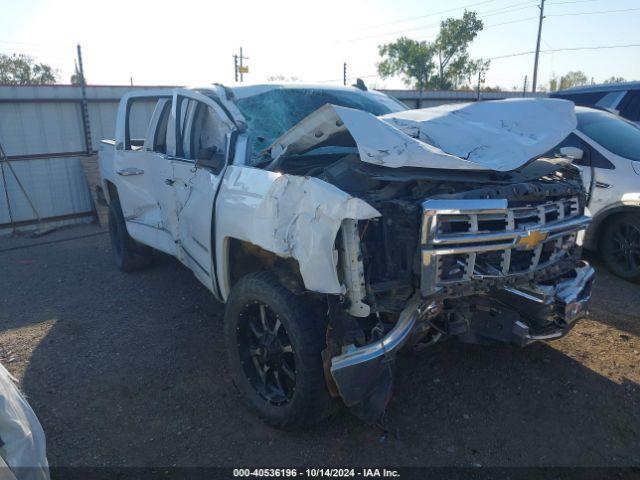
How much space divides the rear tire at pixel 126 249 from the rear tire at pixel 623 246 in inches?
207

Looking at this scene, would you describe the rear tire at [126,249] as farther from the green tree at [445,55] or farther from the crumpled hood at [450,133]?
the green tree at [445,55]

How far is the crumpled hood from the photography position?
2824mm

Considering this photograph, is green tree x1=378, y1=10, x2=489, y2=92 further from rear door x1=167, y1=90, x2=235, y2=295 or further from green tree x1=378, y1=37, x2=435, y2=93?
rear door x1=167, y1=90, x2=235, y2=295

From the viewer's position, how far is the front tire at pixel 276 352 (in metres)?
2.78

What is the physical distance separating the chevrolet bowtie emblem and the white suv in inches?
112

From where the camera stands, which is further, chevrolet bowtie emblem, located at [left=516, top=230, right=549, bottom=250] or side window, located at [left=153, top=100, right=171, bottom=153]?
side window, located at [left=153, top=100, right=171, bottom=153]

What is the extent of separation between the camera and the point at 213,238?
11.9 feet

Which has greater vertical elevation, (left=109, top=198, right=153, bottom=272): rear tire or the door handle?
the door handle

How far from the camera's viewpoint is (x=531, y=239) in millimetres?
2787

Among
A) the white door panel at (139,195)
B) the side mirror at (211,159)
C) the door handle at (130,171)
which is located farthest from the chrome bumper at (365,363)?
the door handle at (130,171)

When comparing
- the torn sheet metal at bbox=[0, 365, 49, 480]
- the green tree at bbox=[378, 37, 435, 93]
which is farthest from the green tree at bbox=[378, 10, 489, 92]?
the torn sheet metal at bbox=[0, 365, 49, 480]

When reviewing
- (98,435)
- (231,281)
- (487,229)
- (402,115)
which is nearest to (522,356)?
(487,229)

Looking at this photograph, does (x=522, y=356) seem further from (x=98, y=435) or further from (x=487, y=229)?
(x=98, y=435)

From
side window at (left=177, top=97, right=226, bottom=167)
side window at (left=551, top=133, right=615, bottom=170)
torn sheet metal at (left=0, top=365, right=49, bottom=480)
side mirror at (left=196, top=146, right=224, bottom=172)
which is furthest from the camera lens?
side window at (left=551, top=133, right=615, bottom=170)
